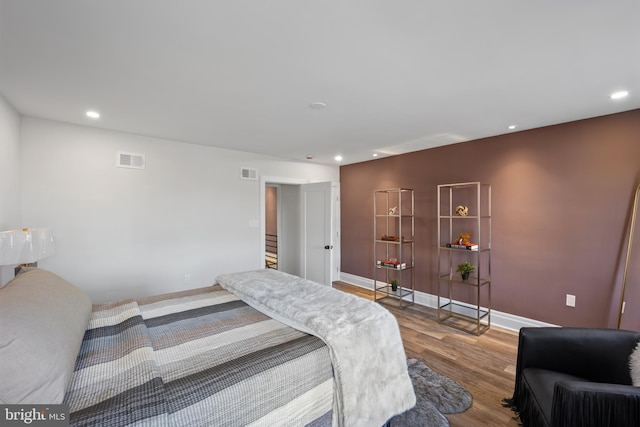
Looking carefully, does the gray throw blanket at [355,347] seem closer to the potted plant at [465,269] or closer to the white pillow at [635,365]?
the white pillow at [635,365]

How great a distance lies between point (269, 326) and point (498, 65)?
→ 222 centimetres

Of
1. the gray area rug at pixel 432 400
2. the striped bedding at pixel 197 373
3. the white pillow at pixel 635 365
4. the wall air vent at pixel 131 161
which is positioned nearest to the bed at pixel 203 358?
the striped bedding at pixel 197 373

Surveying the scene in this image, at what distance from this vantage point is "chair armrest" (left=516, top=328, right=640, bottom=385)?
5.28 feet

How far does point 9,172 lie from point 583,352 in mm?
4566

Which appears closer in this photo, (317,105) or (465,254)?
(317,105)

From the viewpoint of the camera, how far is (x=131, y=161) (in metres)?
3.29

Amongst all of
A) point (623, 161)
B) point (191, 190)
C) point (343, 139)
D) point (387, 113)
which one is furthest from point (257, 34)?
point (623, 161)

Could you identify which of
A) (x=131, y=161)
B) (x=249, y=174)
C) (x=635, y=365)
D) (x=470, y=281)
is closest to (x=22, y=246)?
(x=131, y=161)

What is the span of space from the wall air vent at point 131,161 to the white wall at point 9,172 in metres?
0.82

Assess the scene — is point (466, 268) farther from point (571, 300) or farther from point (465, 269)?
point (571, 300)

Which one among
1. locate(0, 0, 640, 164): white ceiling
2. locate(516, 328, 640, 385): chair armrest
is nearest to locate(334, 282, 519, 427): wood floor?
locate(516, 328, 640, 385): chair armrest

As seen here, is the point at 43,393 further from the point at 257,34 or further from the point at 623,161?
the point at 623,161

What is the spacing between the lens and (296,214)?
17.3 ft

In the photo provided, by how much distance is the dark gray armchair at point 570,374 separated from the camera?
4.01 feet
